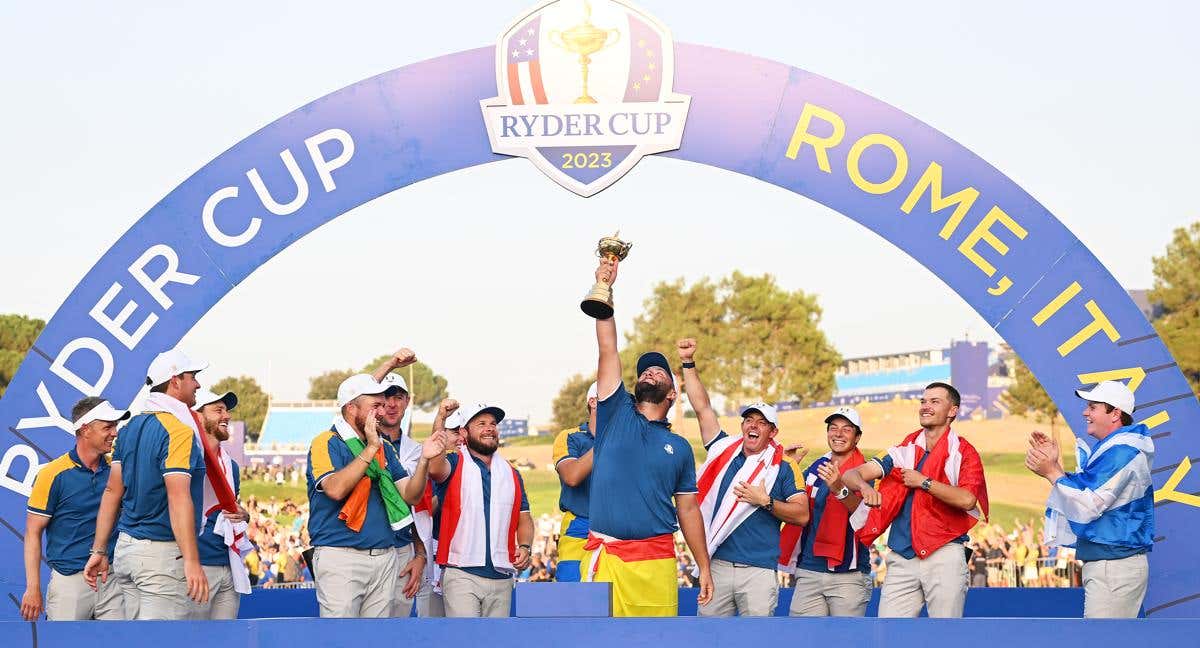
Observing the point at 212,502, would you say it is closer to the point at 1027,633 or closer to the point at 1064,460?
the point at 1027,633

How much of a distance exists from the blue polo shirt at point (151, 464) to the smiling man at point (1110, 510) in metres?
4.37

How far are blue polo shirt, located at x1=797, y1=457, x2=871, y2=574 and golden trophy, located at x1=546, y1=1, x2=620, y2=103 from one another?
2.93 m

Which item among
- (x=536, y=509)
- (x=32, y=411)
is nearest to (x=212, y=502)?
(x=32, y=411)

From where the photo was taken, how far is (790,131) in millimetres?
9633

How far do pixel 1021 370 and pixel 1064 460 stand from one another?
602 cm

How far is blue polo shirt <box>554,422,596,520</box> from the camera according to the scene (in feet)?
30.8

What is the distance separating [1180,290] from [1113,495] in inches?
1442

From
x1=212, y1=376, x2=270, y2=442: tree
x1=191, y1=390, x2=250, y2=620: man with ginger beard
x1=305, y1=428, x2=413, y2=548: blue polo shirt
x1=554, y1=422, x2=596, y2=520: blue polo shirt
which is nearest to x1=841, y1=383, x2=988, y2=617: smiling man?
x1=554, y1=422, x2=596, y2=520: blue polo shirt

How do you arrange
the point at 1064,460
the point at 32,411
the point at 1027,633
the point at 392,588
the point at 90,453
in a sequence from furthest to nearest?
the point at 1064,460
the point at 32,411
the point at 90,453
the point at 392,588
the point at 1027,633

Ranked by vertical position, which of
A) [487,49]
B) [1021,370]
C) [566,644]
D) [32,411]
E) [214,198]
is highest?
[1021,370]

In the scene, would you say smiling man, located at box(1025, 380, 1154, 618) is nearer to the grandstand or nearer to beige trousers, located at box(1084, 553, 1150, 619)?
beige trousers, located at box(1084, 553, 1150, 619)

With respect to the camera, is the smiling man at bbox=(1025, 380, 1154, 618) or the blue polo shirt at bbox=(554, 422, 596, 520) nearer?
the smiling man at bbox=(1025, 380, 1154, 618)

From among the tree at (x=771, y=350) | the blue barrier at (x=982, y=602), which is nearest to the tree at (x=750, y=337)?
the tree at (x=771, y=350)

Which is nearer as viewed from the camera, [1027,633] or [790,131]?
[1027,633]
